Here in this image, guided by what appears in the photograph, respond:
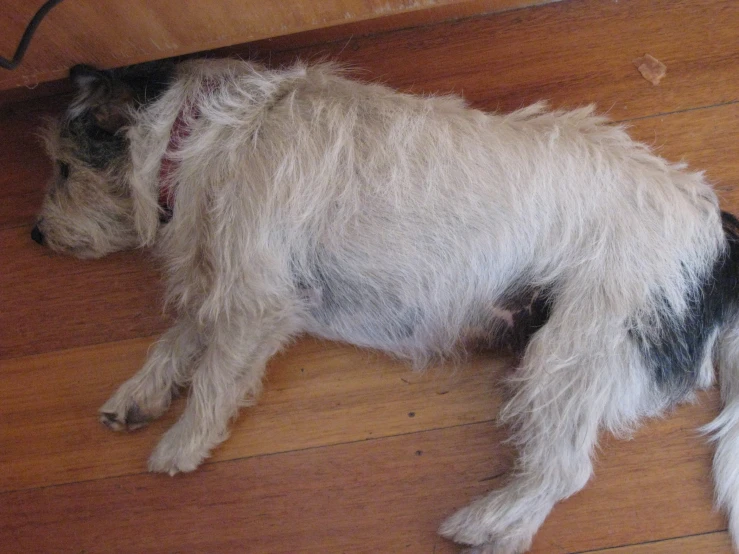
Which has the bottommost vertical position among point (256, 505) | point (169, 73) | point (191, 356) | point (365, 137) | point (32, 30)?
point (256, 505)

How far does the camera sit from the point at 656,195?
1.44m

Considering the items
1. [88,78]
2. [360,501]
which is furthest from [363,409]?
[88,78]

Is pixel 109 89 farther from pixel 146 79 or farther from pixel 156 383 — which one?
pixel 156 383

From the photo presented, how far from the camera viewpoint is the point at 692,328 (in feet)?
4.70

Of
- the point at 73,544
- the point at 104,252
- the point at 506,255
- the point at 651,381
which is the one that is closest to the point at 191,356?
the point at 104,252

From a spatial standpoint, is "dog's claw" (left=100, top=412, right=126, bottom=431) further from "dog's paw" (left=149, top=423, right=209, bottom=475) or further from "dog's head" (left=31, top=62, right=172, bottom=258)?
"dog's head" (left=31, top=62, right=172, bottom=258)

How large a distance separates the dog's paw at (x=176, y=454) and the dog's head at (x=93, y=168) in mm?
557

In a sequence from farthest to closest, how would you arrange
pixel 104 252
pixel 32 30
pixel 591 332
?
pixel 104 252 → pixel 32 30 → pixel 591 332

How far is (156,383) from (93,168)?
0.59m

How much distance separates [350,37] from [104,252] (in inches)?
39.2

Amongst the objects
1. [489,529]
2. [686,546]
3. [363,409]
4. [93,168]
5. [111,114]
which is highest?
[111,114]

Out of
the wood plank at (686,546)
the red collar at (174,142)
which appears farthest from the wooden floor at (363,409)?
the red collar at (174,142)

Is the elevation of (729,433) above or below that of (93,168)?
below

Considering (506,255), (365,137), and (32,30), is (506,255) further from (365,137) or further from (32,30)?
(32,30)
